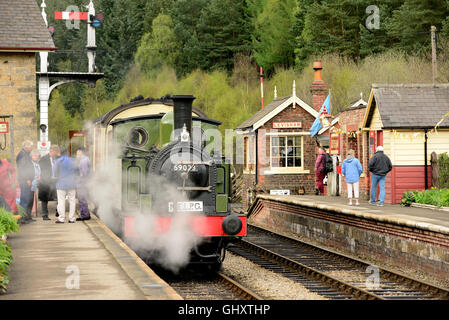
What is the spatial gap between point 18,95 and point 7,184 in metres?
6.48

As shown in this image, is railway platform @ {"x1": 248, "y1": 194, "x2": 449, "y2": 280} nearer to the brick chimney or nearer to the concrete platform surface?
the concrete platform surface

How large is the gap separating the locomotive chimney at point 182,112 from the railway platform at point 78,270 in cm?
218

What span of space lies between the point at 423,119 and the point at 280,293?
9.94m

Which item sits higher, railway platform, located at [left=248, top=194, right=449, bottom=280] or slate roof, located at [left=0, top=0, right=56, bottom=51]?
slate roof, located at [left=0, top=0, right=56, bottom=51]

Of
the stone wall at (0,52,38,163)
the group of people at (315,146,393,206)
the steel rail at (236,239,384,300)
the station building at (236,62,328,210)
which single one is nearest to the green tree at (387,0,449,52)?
the station building at (236,62,328,210)

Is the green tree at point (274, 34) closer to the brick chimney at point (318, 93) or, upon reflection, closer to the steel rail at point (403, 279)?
the brick chimney at point (318, 93)

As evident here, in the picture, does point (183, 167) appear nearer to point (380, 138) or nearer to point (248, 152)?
point (380, 138)

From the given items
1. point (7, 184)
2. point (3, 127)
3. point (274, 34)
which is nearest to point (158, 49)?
point (274, 34)

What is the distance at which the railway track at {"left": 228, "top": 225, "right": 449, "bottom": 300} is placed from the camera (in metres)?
11.8

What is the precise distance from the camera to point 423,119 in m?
20.3

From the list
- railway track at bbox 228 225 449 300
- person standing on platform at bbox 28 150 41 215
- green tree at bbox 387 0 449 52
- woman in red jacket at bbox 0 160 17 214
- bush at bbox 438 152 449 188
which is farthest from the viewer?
green tree at bbox 387 0 449 52

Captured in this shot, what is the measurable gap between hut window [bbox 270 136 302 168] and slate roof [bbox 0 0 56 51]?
428 inches
